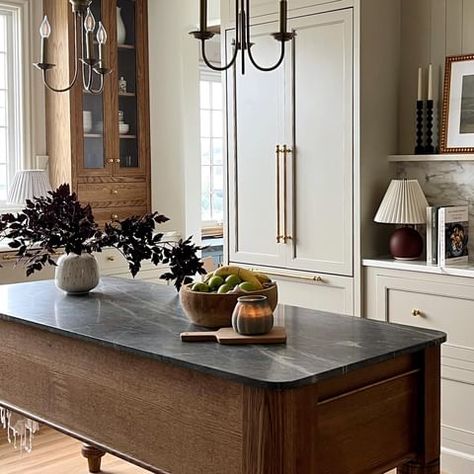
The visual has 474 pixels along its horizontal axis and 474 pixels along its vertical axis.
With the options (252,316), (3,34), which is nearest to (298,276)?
(252,316)

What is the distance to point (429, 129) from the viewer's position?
3803 mm

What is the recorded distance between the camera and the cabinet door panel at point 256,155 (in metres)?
4.16

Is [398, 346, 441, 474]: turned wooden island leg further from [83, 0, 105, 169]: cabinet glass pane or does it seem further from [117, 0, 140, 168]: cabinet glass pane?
[117, 0, 140, 168]: cabinet glass pane

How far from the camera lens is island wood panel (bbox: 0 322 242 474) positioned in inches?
75.8

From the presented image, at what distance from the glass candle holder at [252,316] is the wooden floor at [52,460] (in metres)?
1.82

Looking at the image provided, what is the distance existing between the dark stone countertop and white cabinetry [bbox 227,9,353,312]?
124cm

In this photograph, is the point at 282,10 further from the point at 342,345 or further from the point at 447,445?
the point at 447,445

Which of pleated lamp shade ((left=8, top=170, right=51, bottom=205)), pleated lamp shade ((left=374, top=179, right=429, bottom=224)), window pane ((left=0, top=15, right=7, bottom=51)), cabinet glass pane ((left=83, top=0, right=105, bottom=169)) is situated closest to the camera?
pleated lamp shade ((left=374, top=179, right=429, bottom=224))

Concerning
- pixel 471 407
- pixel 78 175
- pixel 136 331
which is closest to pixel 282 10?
pixel 136 331

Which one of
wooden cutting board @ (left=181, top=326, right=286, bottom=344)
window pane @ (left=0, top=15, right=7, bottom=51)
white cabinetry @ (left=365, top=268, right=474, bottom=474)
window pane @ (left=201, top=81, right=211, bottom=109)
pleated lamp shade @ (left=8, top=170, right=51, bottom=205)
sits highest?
window pane @ (left=0, top=15, right=7, bottom=51)

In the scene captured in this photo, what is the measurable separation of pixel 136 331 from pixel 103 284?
35.2 inches

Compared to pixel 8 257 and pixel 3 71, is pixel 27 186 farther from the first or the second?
pixel 3 71

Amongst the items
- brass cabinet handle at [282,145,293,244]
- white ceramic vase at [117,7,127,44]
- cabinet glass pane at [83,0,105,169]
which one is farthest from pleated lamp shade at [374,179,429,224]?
white ceramic vase at [117,7,127,44]

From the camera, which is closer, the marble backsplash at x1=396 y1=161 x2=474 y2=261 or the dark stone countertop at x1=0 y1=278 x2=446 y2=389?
the dark stone countertop at x1=0 y1=278 x2=446 y2=389
